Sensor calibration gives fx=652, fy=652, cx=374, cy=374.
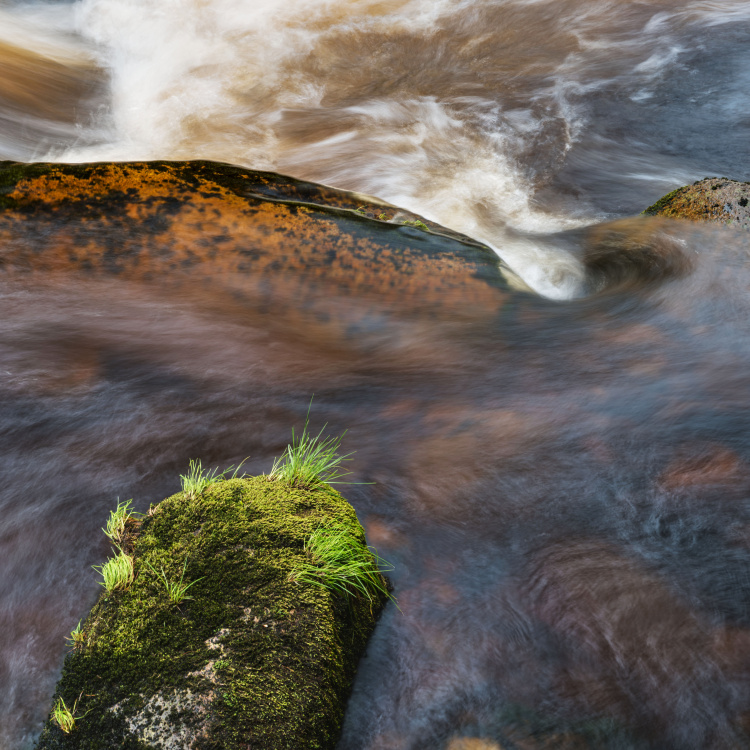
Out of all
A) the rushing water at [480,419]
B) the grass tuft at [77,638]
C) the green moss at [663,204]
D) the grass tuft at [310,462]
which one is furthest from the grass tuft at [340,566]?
the green moss at [663,204]

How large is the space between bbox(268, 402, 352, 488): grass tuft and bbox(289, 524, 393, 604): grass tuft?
35cm

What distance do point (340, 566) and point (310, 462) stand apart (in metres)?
0.80

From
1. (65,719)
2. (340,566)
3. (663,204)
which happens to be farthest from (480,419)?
(663,204)

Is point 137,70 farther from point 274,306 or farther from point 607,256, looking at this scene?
point 607,256

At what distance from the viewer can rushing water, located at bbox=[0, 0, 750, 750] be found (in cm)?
248

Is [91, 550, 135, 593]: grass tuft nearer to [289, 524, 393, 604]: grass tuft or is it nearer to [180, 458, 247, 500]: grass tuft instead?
[180, 458, 247, 500]: grass tuft

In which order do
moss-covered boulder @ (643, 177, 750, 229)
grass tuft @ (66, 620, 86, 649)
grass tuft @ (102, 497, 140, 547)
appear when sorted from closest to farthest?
grass tuft @ (66, 620, 86, 649) < grass tuft @ (102, 497, 140, 547) < moss-covered boulder @ (643, 177, 750, 229)

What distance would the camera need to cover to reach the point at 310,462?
3240 mm

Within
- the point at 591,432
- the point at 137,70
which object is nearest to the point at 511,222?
the point at 591,432

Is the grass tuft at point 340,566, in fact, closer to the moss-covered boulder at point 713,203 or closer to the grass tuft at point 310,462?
the grass tuft at point 310,462

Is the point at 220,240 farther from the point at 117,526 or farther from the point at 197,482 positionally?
the point at 117,526

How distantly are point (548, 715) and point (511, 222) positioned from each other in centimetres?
554

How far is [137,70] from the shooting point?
10.0m

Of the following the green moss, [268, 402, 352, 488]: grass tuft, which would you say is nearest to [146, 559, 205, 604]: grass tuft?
[268, 402, 352, 488]: grass tuft
